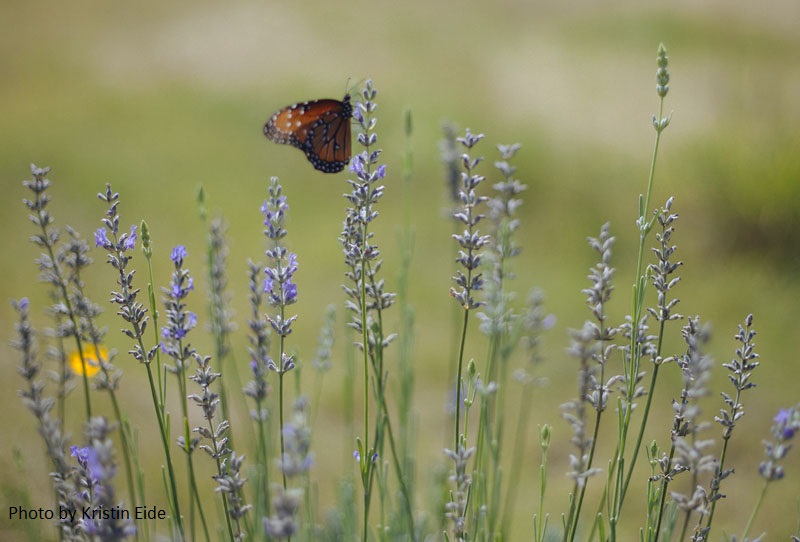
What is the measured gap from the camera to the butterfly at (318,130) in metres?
1.54

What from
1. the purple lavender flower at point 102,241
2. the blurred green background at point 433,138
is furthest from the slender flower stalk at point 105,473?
the blurred green background at point 433,138

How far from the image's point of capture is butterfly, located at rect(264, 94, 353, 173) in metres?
1.54

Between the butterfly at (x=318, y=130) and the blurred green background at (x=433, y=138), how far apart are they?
1.35 metres

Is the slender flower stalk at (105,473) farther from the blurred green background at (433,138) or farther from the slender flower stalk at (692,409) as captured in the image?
the blurred green background at (433,138)

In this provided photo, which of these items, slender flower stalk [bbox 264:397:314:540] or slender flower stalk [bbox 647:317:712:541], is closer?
slender flower stalk [bbox 264:397:314:540]

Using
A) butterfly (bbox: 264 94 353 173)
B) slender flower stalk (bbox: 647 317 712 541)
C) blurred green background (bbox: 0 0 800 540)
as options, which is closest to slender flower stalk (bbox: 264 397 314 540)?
slender flower stalk (bbox: 647 317 712 541)

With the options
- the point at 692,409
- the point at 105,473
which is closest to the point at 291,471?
the point at 105,473

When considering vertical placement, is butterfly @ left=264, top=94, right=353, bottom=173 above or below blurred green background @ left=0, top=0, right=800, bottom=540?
below

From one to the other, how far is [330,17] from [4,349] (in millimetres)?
2603

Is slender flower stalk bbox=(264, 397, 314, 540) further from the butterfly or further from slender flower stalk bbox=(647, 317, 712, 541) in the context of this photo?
the butterfly

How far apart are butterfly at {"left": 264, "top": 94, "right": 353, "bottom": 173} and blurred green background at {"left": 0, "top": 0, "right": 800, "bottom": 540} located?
1.35 meters

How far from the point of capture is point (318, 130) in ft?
5.27

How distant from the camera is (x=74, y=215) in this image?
3.32 metres

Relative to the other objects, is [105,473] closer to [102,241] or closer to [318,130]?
[102,241]
